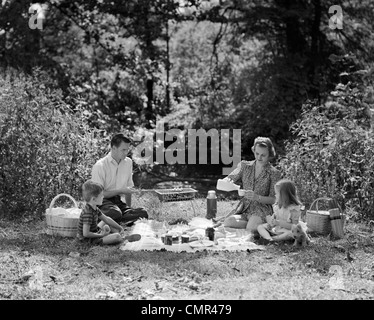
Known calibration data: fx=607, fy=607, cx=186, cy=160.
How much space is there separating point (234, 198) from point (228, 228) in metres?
3.12

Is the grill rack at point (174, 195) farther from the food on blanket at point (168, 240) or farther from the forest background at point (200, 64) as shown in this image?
the forest background at point (200, 64)

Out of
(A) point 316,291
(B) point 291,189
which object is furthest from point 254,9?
(A) point 316,291

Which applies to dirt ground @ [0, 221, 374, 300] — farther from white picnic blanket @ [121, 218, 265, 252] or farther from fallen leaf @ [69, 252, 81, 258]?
white picnic blanket @ [121, 218, 265, 252]

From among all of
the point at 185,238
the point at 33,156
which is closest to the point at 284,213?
the point at 185,238

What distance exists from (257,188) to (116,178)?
1.58 metres

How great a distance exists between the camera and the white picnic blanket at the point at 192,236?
19.2ft

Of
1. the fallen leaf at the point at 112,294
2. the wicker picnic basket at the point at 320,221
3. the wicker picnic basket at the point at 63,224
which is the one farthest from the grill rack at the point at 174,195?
the fallen leaf at the point at 112,294

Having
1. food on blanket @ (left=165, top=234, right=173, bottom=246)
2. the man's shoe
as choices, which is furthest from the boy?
the man's shoe

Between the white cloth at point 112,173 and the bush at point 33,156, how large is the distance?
3.26ft

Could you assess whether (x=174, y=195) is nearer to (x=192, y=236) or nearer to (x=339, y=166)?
(x=192, y=236)

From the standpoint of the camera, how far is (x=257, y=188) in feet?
22.0

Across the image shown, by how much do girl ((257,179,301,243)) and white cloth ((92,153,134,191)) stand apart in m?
1.71

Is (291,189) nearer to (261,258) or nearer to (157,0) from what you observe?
(261,258)

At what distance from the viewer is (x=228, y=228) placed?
21.9 ft
